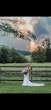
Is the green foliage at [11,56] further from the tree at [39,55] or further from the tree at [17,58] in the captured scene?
the tree at [39,55]

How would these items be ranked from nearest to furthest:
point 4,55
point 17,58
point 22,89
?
point 22,89 < point 17,58 < point 4,55

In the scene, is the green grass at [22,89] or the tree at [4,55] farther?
the tree at [4,55]

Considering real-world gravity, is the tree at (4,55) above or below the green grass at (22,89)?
above

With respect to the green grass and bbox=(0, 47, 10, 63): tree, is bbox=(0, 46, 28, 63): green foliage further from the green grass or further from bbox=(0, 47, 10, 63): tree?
the green grass

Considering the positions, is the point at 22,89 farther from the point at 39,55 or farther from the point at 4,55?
the point at 39,55

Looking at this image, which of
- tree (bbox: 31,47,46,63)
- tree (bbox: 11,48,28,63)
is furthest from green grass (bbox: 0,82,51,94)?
tree (bbox: 31,47,46,63)

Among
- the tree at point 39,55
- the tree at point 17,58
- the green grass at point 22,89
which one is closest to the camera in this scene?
the green grass at point 22,89

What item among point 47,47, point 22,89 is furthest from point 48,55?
point 22,89

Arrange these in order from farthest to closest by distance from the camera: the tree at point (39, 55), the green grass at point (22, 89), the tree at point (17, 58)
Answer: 1. the tree at point (39, 55)
2. the tree at point (17, 58)
3. the green grass at point (22, 89)

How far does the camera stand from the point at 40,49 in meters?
23.2

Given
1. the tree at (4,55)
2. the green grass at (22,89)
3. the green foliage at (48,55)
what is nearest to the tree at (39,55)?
the green foliage at (48,55)

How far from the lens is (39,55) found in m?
22.5

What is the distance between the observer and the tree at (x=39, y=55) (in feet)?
71.7
